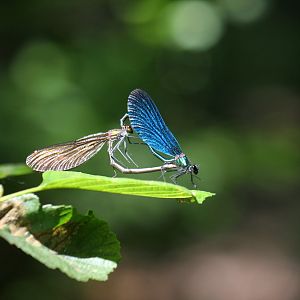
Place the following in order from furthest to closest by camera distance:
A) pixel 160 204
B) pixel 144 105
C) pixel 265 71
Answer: pixel 265 71, pixel 160 204, pixel 144 105

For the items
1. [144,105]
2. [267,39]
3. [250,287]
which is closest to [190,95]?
[267,39]

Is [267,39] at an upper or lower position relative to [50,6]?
lower

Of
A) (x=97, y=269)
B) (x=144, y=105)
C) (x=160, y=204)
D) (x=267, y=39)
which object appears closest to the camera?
(x=97, y=269)

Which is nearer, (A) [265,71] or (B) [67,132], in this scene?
(B) [67,132]

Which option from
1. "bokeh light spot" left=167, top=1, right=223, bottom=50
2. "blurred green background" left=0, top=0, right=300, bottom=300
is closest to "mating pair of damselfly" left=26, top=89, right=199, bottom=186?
"blurred green background" left=0, top=0, right=300, bottom=300

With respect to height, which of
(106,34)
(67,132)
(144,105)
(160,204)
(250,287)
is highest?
(106,34)

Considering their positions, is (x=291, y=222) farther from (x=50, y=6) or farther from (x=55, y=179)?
(x=55, y=179)

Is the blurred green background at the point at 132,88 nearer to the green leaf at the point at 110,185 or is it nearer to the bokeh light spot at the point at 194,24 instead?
the bokeh light spot at the point at 194,24
